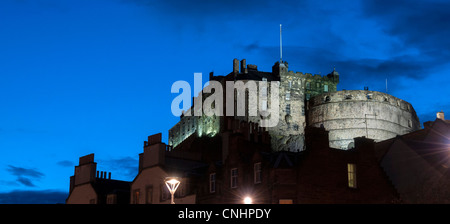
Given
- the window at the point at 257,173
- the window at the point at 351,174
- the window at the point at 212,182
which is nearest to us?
the window at the point at 257,173

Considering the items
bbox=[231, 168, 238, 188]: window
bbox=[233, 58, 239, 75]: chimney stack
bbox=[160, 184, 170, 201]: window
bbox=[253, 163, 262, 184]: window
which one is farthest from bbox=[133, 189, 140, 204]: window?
bbox=[233, 58, 239, 75]: chimney stack

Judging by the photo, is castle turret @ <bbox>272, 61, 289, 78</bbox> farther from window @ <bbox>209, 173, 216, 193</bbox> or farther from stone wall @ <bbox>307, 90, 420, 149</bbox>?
window @ <bbox>209, 173, 216, 193</bbox>

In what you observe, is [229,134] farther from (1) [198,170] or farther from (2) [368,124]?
(2) [368,124]

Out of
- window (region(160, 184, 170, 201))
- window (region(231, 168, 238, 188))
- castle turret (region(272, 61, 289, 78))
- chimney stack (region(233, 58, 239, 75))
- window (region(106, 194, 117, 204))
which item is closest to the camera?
window (region(231, 168, 238, 188))

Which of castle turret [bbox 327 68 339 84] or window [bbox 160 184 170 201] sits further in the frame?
castle turret [bbox 327 68 339 84]

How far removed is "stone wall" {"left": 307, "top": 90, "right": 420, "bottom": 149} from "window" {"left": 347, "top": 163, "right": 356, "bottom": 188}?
157 feet

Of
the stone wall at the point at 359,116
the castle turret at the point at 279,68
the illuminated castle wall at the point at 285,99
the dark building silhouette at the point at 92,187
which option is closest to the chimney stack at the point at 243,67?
the illuminated castle wall at the point at 285,99

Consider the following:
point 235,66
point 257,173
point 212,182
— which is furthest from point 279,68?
point 257,173

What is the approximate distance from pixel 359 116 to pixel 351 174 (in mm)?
51941

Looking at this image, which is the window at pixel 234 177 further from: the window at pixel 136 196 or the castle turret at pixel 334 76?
the castle turret at pixel 334 76

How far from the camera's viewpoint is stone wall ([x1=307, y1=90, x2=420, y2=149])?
92875 mm

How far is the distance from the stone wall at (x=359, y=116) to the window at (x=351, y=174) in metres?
47.9

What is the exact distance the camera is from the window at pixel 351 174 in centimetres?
4312

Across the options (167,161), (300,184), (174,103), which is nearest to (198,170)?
(167,161)
